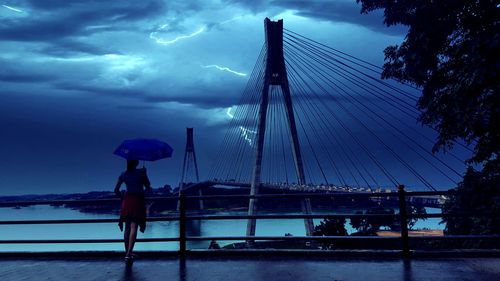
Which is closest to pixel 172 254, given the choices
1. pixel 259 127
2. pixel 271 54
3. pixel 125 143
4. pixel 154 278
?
pixel 154 278

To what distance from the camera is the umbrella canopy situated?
6.77 meters

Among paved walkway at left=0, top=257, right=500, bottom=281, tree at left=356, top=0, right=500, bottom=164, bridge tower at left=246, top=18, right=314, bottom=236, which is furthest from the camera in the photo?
bridge tower at left=246, top=18, right=314, bottom=236

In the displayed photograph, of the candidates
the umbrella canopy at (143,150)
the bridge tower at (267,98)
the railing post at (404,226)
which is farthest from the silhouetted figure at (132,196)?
the bridge tower at (267,98)

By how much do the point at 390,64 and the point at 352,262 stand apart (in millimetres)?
4581

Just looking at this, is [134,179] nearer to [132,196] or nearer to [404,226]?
[132,196]

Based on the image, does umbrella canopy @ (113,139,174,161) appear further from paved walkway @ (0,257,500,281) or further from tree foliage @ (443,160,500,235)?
tree foliage @ (443,160,500,235)

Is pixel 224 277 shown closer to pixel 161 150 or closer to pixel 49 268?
pixel 161 150

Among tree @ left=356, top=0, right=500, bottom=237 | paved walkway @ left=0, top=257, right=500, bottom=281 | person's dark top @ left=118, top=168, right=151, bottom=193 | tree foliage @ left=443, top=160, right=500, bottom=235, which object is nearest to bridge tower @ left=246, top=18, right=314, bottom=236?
tree foliage @ left=443, top=160, right=500, bottom=235

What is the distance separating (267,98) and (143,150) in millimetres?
22121

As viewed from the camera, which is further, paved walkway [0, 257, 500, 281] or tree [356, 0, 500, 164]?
tree [356, 0, 500, 164]

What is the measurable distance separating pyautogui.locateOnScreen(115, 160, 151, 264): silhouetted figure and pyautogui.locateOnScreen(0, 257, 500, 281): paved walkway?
515 millimetres

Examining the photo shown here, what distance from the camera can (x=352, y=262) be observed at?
266 inches

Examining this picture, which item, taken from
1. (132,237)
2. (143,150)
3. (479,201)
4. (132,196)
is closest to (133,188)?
(132,196)

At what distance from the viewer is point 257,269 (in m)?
6.36
